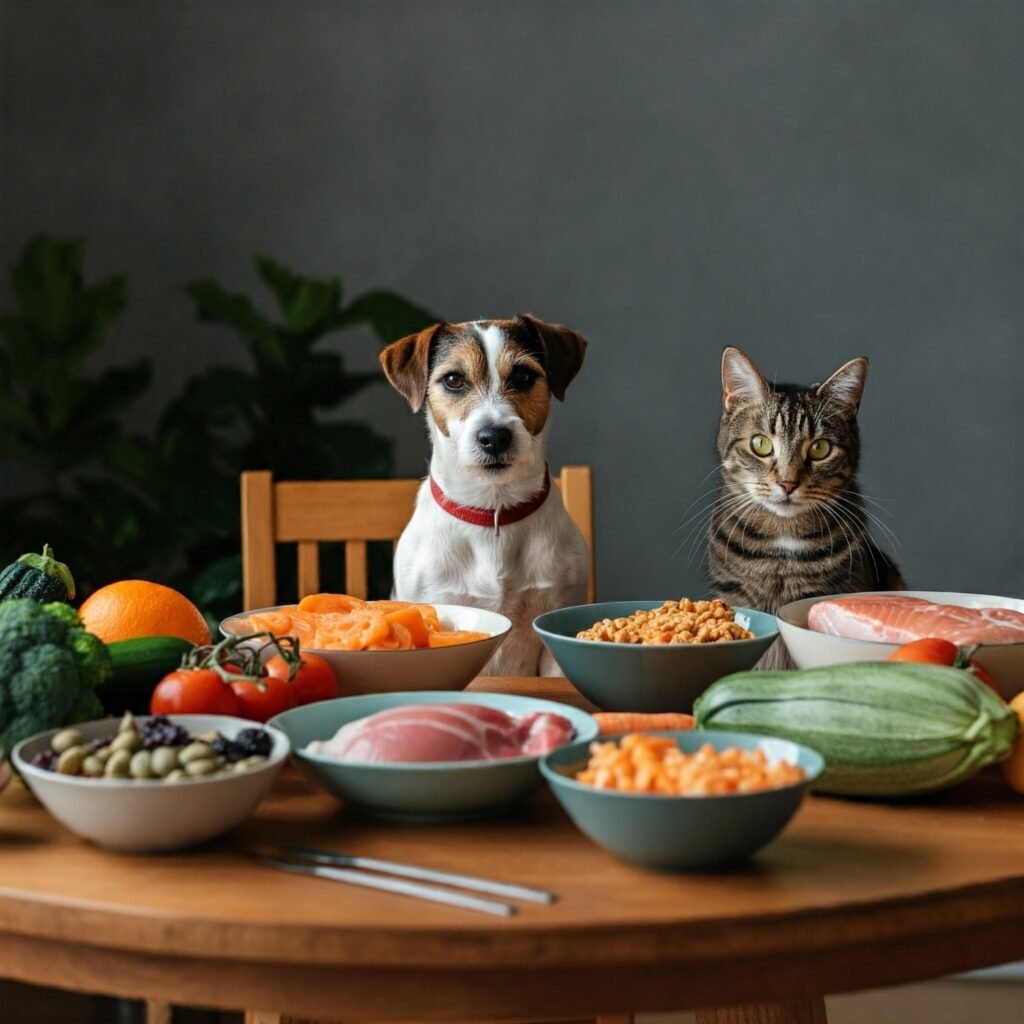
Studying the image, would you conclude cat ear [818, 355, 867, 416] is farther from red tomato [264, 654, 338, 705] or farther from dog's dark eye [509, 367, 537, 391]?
red tomato [264, 654, 338, 705]

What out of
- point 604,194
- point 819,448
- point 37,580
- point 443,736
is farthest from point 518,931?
point 604,194

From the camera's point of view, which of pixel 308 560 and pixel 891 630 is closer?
pixel 891 630

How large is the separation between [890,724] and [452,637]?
1.87 feet

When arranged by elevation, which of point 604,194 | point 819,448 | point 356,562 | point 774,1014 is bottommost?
point 774,1014

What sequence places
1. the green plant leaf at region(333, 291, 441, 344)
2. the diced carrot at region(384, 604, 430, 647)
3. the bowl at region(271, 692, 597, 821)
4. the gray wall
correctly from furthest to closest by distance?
the gray wall → the green plant leaf at region(333, 291, 441, 344) → the diced carrot at region(384, 604, 430, 647) → the bowl at region(271, 692, 597, 821)

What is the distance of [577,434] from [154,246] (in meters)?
1.54

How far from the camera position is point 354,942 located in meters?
0.83

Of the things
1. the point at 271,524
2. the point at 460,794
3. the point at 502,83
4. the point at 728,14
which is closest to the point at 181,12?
the point at 502,83

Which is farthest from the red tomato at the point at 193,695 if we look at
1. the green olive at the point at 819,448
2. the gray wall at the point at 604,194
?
the gray wall at the point at 604,194

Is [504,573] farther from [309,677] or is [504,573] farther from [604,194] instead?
[604,194]

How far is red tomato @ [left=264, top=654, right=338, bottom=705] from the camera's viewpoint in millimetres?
1265

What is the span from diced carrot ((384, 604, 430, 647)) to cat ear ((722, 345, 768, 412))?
998mm

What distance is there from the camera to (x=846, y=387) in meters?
2.16

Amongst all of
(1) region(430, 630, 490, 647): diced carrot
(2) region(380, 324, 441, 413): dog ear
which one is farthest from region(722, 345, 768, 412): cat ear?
(1) region(430, 630, 490, 647): diced carrot
